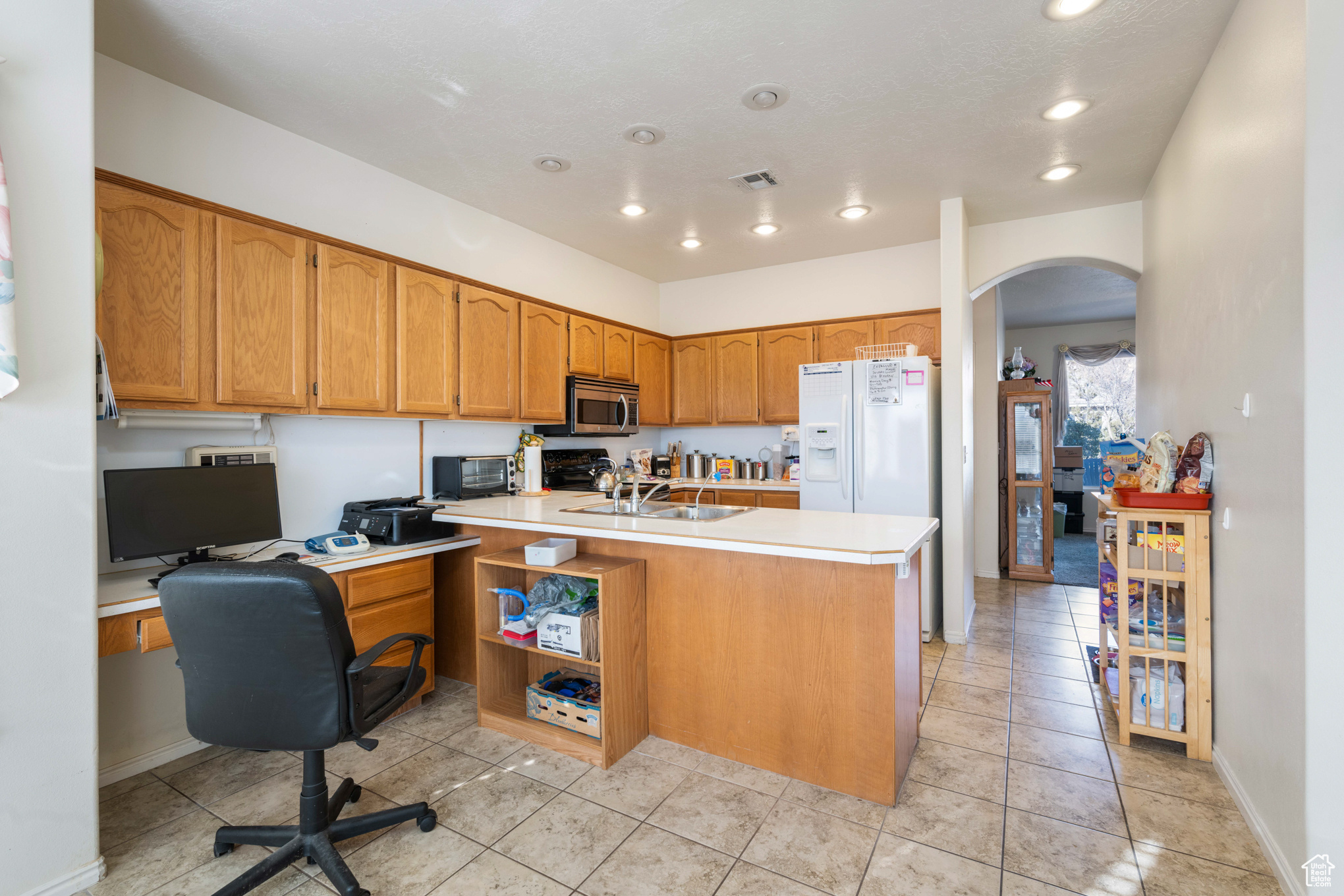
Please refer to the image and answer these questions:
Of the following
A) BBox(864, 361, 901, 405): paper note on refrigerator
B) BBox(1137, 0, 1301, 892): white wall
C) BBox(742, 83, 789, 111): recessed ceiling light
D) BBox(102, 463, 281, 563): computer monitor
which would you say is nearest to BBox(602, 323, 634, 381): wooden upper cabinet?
BBox(864, 361, 901, 405): paper note on refrigerator

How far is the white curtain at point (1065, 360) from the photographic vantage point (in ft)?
25.4

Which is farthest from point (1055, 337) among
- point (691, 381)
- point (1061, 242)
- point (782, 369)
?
point (691, 381)

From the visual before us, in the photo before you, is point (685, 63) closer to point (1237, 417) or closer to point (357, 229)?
point (357, 229)

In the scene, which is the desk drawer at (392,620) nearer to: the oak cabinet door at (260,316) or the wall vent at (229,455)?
the wall vent at (229,455)

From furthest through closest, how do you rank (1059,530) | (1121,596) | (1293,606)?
(1059,530), (1121,596), (1293,606)

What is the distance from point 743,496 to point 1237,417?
298 centimetres

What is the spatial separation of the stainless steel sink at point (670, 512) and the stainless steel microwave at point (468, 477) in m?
0.82

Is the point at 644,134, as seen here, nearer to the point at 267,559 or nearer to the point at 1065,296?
the point at 267,559

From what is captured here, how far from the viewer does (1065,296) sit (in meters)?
6.45

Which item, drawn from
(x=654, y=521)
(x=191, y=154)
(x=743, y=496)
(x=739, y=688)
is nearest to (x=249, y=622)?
(x=654, y=521)

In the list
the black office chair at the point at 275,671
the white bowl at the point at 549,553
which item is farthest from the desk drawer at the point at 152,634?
the white bowl at the point at 549,553

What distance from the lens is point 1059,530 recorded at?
7910 mm

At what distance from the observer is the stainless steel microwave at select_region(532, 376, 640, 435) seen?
417cm

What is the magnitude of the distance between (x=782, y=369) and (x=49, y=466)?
4.19 m
